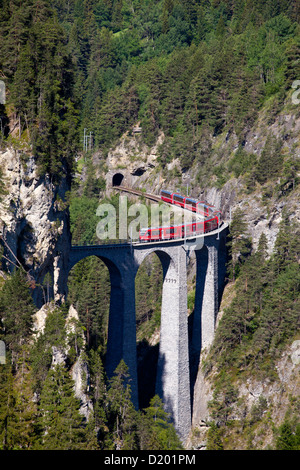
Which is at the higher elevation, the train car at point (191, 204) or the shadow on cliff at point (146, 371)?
the train car at point (191, 204)

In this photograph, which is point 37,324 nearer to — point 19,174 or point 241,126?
point 19,174

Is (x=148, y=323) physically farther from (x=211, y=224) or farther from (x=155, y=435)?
(x=155, y=435)

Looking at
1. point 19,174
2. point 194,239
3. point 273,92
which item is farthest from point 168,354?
point 273,92

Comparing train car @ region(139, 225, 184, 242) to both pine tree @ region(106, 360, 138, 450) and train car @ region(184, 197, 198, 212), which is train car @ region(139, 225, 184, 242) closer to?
pine tree @ region(106, 360, 138, 450)

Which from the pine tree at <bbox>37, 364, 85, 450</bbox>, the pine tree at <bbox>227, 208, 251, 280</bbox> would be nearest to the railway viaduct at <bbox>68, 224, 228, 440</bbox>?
the pine tree at <bbox>227, 208, 251, 280</bbox>

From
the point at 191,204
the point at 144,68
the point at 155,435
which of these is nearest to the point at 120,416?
the point at 155,435

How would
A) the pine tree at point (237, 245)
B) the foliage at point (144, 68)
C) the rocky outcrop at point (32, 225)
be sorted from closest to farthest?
the rocky outcrop at point (32, 225), the foliage at point (144, 68), the pine tree at point (237, 245)

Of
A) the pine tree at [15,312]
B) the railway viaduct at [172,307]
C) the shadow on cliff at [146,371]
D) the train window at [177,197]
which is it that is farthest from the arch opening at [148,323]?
the pine tree at [15,312]

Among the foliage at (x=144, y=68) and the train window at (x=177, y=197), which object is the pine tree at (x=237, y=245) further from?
the train window at (x=177, y=197)
